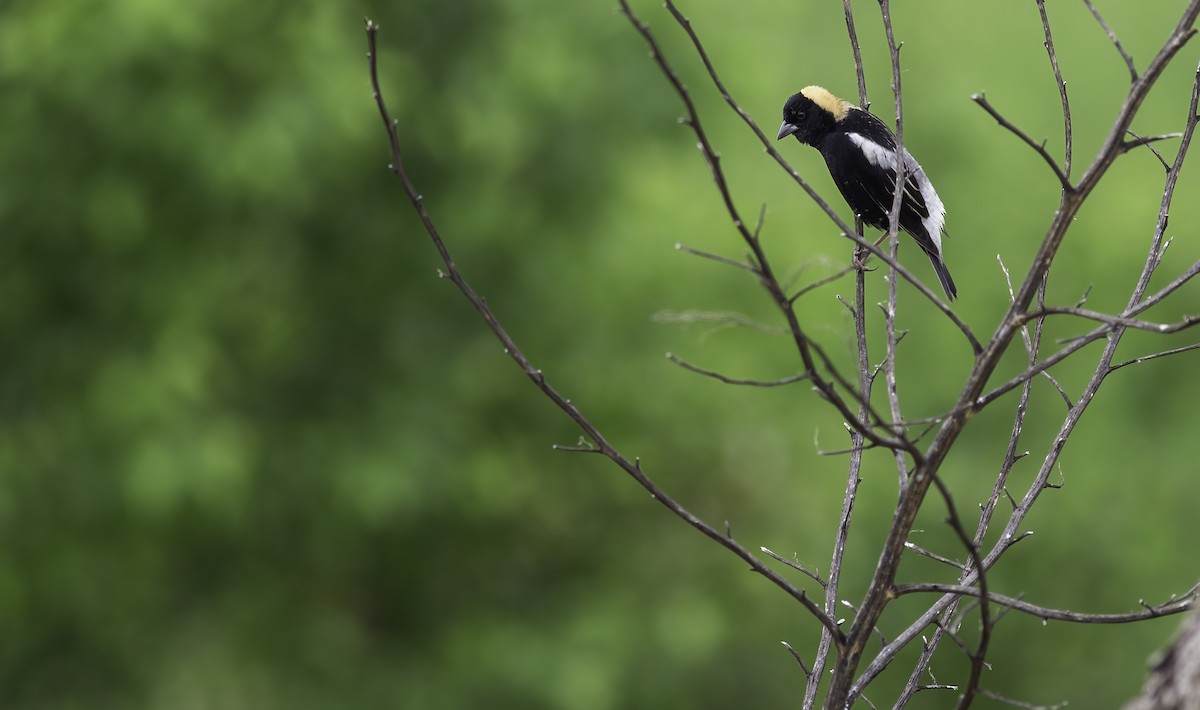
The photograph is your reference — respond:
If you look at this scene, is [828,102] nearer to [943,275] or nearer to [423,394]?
[943,275]

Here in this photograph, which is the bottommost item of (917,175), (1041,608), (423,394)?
(1041,608)

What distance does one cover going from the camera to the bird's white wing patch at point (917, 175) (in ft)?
12.7

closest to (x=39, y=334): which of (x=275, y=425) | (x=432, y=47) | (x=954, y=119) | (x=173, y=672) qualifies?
(x=275, y=425)

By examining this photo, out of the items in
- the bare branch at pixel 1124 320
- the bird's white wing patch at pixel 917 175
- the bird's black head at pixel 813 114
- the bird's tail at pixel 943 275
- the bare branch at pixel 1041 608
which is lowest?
the bare branch at pixel 1041 608

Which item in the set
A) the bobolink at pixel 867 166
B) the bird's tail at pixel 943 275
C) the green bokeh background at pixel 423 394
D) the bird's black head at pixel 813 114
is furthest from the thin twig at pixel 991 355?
the green bokeh background at pixel 423 394

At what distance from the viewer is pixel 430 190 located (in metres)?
11.1

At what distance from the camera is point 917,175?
13.3 ft

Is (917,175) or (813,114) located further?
(813,114)

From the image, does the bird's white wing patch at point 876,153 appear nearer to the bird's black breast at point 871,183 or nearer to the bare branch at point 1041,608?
the bird's black breast at point 871,183

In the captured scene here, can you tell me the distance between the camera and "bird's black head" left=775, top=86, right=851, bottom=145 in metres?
4.87

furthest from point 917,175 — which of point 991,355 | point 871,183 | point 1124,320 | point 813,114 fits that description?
point 1124,320

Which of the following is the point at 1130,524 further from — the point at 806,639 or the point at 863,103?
the point at 863,103

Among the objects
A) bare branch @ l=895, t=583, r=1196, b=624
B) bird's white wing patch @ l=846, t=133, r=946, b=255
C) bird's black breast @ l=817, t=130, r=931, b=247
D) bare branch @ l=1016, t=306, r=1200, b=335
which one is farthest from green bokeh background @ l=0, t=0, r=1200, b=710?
bare branch @ l=1016, t=306, r=1200, b=335

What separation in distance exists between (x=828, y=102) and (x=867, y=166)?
0.62 m
